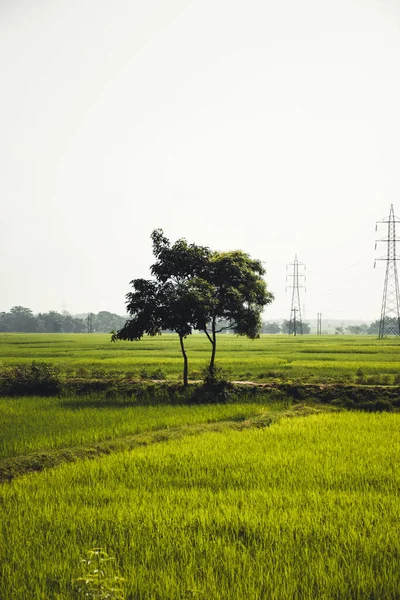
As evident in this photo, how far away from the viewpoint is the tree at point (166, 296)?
19.5 metres

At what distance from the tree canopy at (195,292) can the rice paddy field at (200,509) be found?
20.6 feet

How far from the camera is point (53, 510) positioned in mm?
7090

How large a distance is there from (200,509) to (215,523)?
0.46m

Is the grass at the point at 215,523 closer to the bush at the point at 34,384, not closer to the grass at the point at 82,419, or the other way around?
the grass at the point at 82,419

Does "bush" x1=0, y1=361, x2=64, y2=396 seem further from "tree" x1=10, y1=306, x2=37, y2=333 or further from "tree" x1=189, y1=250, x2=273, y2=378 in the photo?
"tree" x1=10, y1=306, x2=37, y2=333

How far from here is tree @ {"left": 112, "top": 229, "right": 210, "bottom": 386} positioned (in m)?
19.5

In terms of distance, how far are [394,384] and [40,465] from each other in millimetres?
15660

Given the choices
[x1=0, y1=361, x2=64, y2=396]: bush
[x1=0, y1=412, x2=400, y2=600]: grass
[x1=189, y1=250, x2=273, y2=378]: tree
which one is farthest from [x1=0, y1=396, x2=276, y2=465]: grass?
[x1=189, y1=250, x2=273, y2=378]: tree

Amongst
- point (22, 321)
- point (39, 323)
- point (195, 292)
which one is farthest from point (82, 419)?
point (22, 321)

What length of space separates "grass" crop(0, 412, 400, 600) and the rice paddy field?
2cm

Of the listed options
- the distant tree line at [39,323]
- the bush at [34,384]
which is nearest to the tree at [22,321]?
the distant tree line at [39,323]

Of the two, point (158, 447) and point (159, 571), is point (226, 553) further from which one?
point (158, 447)

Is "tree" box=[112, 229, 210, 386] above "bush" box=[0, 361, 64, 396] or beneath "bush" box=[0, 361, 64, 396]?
above

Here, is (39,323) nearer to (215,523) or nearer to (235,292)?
(235,292)
